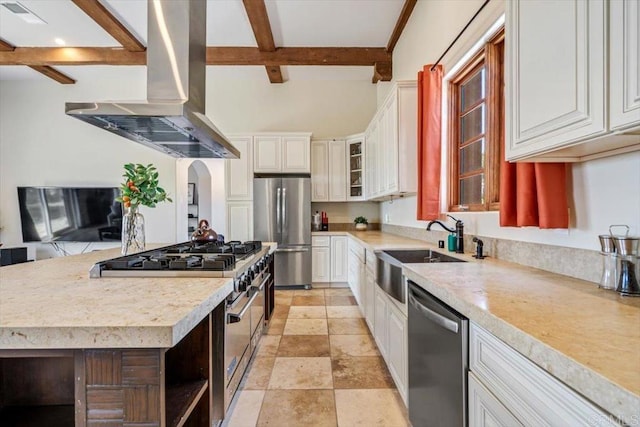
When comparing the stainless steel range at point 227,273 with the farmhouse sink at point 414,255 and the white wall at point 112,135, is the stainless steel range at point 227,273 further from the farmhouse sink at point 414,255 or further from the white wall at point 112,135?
the white wall at point 112,135

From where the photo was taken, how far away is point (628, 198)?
3.67 ft

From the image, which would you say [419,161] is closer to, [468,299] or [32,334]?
[468,299]

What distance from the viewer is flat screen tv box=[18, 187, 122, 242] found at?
17.4ft

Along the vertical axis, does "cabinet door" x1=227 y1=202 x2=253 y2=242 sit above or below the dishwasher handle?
above

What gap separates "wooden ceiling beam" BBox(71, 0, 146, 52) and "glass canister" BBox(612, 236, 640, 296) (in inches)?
193

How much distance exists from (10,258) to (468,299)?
668cm

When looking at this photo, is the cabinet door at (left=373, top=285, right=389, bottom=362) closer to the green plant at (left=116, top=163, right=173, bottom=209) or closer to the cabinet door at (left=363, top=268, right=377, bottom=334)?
the cabinet door at (left=363, top=268, right=377, bottom=334)

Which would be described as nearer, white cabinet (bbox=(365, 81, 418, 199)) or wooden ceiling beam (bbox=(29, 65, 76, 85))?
white cabinet (bbox=(365, 81, 418, 199))

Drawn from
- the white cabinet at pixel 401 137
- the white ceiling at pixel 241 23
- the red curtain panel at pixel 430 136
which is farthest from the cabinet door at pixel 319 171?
the red curtain panel at pixel 430 136

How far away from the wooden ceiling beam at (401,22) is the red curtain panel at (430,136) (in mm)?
1279

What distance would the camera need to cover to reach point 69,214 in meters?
5.29

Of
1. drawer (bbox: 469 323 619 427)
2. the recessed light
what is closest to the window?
drawer (bbox: 469 323 619 427)

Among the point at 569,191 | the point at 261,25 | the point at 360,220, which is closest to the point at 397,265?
the point at 569,191

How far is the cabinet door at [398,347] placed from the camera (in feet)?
5.74
